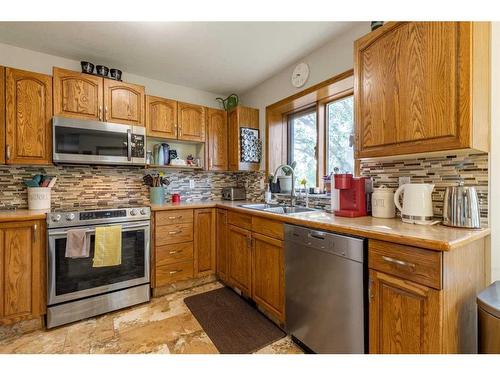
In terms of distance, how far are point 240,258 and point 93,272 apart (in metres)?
1.27

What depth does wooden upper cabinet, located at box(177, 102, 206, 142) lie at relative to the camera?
2.68 meters

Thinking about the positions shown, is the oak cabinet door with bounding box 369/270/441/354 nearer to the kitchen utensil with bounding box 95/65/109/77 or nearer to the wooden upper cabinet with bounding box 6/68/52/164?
the wooden upper cabinet with bounding box 6/68/52/164

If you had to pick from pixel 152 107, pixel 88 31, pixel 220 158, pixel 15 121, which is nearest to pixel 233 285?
pixel 220 158

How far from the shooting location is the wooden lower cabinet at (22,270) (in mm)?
1671

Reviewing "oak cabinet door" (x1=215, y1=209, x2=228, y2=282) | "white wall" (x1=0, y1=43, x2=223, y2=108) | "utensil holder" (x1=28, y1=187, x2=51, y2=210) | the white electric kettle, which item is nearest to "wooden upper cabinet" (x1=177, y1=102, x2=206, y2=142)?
"white wall" (x1=0, y1=43, x2=223, y2=108)

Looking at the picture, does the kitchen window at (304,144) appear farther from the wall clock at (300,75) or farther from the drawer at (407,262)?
the drawer at (407,262)

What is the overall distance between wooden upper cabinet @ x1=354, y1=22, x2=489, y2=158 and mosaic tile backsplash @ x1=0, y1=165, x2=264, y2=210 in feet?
A: 5.56

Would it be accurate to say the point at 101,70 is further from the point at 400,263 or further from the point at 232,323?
the point at 400,263

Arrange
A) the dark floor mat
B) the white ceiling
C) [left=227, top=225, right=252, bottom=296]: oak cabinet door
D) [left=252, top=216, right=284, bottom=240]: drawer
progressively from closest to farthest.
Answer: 1. the dark floor mat
2. [left=252, top=216, right=284, bottom=240]: drawer
3. the white ceiling
4. [left=227, top=225, right=252, bottom=296]: oak cabinet door

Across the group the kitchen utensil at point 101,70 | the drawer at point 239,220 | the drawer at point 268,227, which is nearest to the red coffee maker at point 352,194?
the drawer at point 268,227

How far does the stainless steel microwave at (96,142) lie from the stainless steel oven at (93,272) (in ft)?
1.72

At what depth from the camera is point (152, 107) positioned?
251cm

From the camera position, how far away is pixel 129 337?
1674mm
